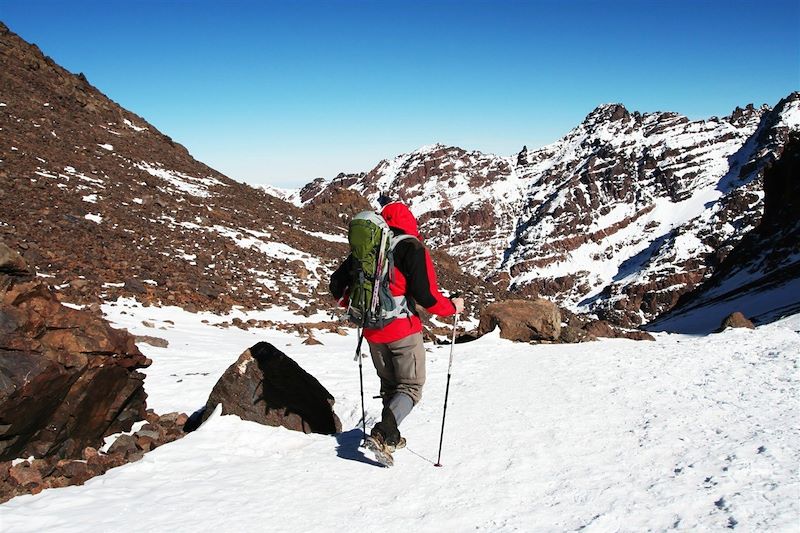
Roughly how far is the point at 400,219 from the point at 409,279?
2.55 ft

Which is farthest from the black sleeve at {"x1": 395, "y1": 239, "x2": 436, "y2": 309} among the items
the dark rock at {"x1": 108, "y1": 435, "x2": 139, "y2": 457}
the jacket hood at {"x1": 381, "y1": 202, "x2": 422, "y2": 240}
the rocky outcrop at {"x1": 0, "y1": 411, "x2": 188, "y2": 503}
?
the dark rock at {"x1": 108, "y1": 435, "x2": 139, "y2": 457}

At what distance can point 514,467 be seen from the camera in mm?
5766

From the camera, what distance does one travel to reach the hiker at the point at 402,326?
585 cm

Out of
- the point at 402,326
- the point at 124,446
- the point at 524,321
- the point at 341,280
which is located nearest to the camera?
the point at 402,326

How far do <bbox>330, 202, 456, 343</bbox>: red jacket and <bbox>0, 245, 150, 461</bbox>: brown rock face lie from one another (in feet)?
12.4

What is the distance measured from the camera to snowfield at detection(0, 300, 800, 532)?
4.56 m

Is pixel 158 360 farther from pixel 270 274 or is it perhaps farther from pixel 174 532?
pixel 270 274

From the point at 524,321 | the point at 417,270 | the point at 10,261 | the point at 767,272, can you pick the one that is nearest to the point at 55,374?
the point at 10,261

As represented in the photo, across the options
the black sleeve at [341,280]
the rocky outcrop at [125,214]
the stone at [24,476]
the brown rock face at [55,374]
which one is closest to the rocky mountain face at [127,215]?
the rocky outcrop at [125,214]

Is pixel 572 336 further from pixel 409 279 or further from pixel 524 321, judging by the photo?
pixel 409 279

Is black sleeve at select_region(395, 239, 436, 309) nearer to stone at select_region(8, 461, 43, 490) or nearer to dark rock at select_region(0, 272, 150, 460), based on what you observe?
dark rock at select_region(0, 272, 150, 460)

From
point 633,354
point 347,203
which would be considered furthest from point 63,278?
point 347,203

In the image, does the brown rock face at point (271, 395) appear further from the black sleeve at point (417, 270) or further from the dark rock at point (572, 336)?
the dark rock at point (572, 336)

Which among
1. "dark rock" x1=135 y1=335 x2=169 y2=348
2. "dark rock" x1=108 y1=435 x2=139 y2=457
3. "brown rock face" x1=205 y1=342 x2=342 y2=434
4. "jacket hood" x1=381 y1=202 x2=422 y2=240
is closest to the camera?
"jacket hood" x1=381 y1=202 x2=422 y2=240
